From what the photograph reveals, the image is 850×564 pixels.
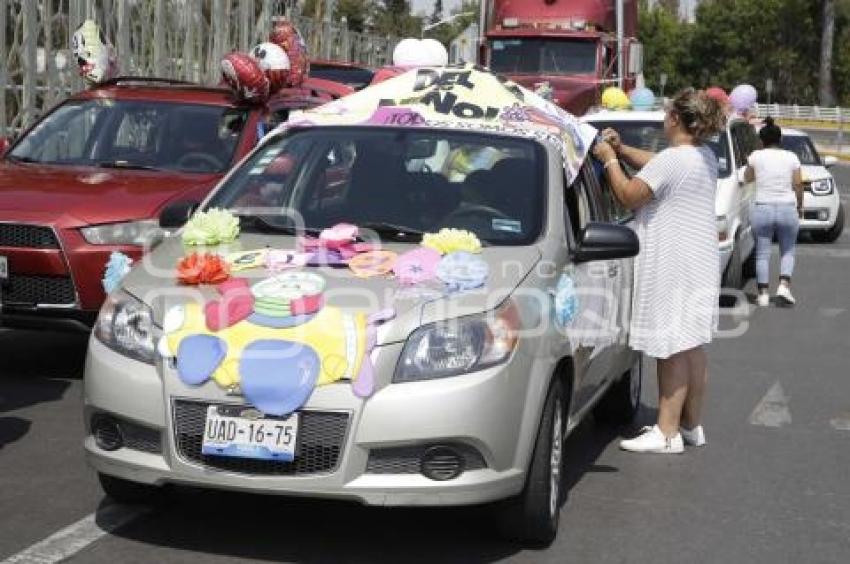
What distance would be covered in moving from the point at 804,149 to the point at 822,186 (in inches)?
35.3

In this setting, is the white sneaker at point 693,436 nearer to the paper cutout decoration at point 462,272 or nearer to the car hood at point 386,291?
the car hood at point 386,291

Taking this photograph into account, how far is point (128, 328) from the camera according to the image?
199 inches

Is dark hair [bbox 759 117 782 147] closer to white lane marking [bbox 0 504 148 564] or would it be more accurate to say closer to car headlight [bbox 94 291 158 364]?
white lane marking [bbox 0 504 148 564]

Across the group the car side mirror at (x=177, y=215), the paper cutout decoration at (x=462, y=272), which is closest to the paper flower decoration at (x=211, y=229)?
the car side mirror at (x=177, y=215)

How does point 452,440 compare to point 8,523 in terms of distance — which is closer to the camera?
point 452,440

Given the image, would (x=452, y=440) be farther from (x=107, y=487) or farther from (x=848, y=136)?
(x=848, y=136)

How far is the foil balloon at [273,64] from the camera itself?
10.1 meters

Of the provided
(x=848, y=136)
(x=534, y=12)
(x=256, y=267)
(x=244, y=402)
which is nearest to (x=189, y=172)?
(x=256, y=267)

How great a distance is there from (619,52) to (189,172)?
1356cm

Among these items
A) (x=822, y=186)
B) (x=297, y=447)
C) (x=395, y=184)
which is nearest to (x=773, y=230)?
(x=822, y=186)

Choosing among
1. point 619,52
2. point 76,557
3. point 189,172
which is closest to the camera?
point 76,557

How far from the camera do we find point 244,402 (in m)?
4.68

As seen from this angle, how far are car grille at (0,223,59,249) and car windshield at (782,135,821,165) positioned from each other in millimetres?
13575

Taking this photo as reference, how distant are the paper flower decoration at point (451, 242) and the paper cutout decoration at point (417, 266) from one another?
0.14 ft
